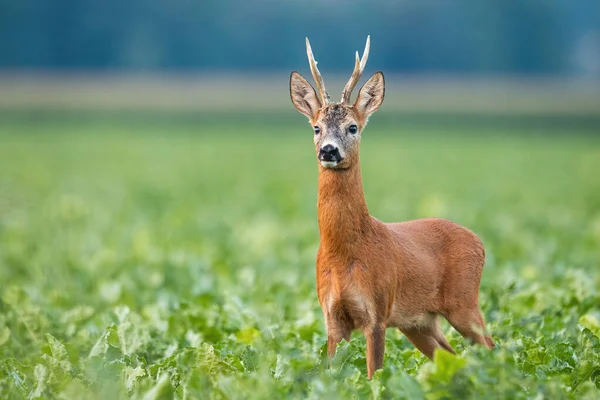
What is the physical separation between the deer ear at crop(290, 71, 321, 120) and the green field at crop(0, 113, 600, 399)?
129 cm

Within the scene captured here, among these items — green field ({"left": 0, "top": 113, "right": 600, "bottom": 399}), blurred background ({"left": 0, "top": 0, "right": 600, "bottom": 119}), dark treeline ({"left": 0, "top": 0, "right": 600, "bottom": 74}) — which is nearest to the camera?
green field ({"left": 0, "top": 113, "right": 600, "bottom": 399})

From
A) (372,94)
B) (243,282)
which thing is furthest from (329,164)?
(243,282)

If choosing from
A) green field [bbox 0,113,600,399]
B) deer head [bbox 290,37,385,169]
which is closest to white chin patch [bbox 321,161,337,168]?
deer head [bbox 290,37,385,169]

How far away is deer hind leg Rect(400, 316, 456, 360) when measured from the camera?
19.7 feet

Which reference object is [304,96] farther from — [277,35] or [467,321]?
[277,35]

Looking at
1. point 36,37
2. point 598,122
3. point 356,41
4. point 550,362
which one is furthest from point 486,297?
point 36,37

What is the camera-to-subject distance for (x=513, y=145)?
38094 millimetres

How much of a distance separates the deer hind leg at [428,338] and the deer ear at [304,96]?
1.33 metres

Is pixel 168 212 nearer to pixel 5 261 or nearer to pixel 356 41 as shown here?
pixel 5 261

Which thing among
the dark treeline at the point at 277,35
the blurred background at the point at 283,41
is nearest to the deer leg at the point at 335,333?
the blurred background at the point at 283,41

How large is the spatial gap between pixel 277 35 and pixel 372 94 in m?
113

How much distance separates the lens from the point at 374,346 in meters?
5.38

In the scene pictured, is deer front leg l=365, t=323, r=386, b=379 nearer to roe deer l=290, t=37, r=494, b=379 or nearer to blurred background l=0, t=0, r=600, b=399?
roe deer l=290, t=37, r=494, b=379

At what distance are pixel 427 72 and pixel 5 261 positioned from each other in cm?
10201
